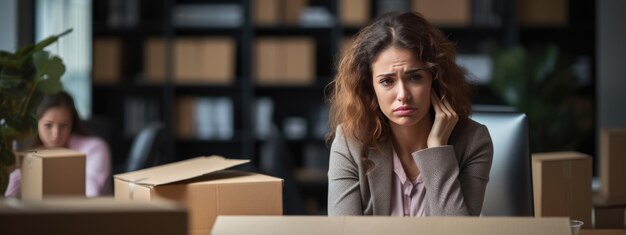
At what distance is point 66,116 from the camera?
123 inches

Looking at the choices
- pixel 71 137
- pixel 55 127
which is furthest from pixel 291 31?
pixel 55 127

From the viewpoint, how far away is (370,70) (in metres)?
2.28

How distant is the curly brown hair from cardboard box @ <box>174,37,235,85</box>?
Result: 349cm

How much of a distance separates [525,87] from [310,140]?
140 centimetres

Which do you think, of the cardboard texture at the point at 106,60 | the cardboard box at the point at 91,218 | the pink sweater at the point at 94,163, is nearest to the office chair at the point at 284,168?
the pink sweater at the point at 94,163

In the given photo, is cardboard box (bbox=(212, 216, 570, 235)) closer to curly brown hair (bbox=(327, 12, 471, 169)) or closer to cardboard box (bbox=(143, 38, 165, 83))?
curly brown hair (bbox=(327, 12, 471, 169))

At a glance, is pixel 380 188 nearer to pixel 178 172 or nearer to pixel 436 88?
pixel 436 88

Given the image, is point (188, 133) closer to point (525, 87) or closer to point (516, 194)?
point (525, 87)

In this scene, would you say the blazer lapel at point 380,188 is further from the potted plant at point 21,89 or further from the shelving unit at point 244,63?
the shelving unit at point 244,63

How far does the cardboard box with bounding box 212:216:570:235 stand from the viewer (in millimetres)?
1257

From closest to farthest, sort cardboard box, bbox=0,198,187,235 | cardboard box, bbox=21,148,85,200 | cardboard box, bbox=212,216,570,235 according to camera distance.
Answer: cardboard box, bbox=0,198,187,235
cardboard box, bbox=212,216,570,235
cardboard box, bbox=21,148,85,200

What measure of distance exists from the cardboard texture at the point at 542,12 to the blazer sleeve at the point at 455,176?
362 cm

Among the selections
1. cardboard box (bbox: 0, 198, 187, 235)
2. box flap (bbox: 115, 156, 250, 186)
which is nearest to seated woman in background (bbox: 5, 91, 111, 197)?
box flap (bbox: 115, 156, 250, 186)

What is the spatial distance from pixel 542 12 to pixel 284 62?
1587 millimetres
